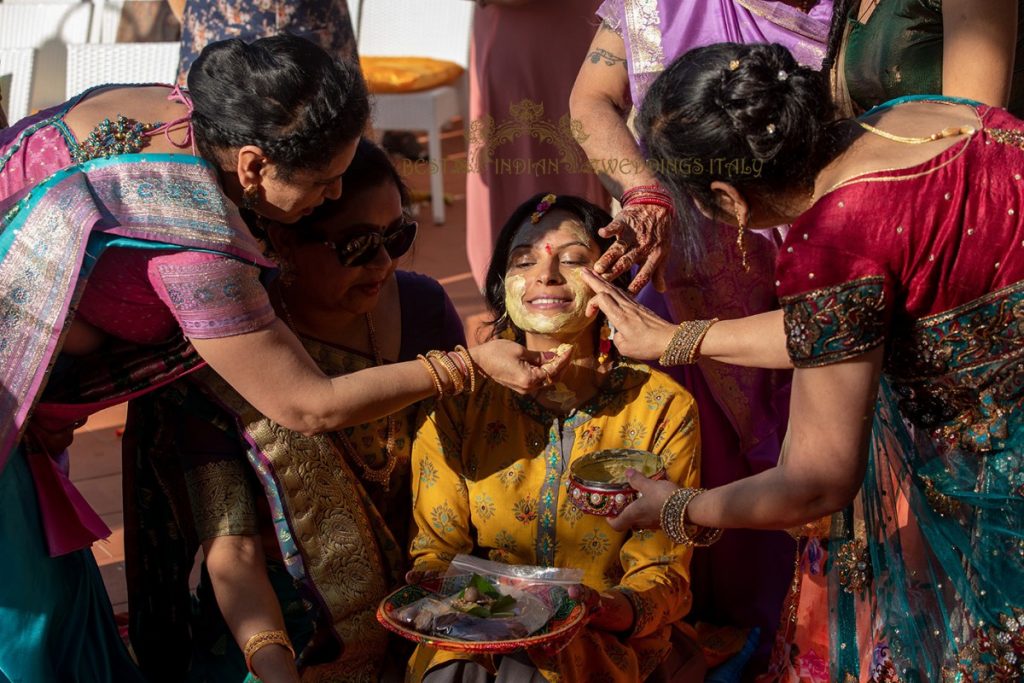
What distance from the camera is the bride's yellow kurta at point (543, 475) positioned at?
8.89 feet

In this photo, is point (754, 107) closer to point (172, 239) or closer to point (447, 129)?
point (172, 239)

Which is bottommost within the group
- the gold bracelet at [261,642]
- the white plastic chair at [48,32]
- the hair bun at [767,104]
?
the white plastic chair at [48,32]

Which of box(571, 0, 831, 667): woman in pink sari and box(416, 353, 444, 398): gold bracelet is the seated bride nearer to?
box(571, 0, 831, 667): woman in pink sari

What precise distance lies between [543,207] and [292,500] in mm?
893

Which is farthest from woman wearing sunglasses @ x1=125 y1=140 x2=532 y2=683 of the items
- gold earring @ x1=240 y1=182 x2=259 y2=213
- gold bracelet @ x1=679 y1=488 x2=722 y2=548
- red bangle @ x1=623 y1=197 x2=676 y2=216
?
gold bracelet @ x1=679 y1=488 x2=722 y2=548

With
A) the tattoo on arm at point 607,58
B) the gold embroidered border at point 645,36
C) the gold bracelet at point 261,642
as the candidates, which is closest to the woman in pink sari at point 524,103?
the tattoo on arm at point 607,58

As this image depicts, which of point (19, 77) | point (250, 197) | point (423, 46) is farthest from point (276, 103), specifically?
point (423, 46)

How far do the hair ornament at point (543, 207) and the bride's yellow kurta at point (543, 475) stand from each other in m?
0.39

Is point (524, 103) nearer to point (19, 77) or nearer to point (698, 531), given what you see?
point (698, 531)

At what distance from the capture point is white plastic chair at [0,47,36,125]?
23.9 ft

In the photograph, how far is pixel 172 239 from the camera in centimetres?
222

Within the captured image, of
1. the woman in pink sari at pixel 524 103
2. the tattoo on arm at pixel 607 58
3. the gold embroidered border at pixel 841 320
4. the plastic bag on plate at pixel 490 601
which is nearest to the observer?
the gold embroidered border at pixel 841 320

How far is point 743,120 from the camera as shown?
192cm

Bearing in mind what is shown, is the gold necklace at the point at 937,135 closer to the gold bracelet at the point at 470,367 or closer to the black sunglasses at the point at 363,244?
the gold bracelet at the point at 470,367
